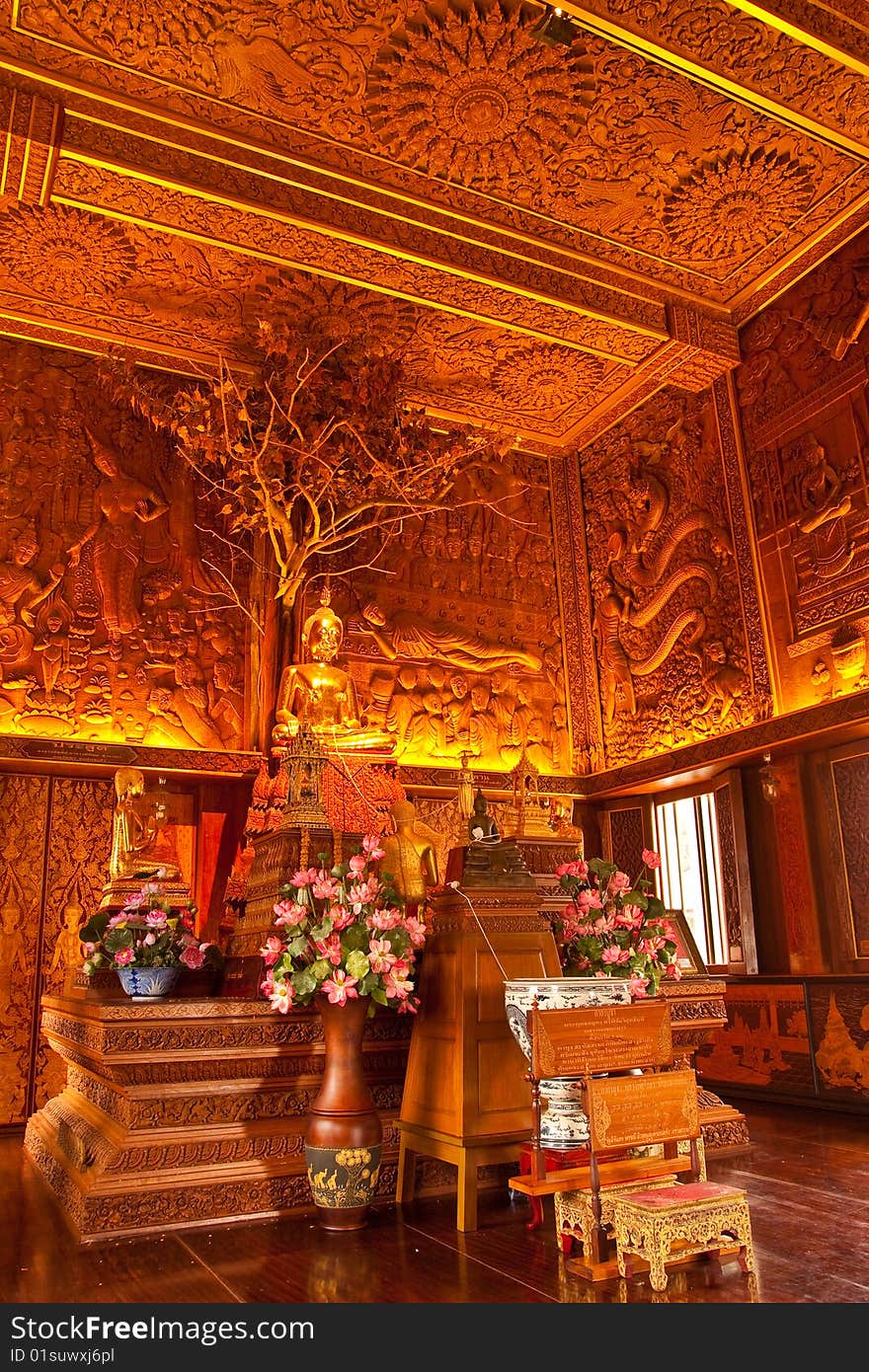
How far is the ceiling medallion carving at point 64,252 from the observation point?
6.30 metres

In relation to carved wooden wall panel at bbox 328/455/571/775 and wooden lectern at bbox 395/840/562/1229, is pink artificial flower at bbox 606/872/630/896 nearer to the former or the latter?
wooden lectern at bbox 395/840/562/1229

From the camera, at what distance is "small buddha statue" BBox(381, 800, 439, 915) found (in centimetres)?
416

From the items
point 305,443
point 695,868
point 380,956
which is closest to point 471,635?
point 305,443

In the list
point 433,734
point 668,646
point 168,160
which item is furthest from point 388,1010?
point 168,160

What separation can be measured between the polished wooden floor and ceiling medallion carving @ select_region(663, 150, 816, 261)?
5.78 meters

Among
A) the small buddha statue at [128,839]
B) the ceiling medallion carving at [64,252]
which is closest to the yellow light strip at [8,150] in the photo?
the ceiling medallion carving at [64,252]

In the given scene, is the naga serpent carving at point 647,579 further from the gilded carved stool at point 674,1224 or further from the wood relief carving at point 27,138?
the gilded carved stool at point 674,1224

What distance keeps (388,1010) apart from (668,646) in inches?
182

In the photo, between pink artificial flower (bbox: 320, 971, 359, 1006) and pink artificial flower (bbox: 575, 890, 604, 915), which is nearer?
pink artificial flower (bbox: 320, 971, 359, 1006)

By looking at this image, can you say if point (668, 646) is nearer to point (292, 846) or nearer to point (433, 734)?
point (433, 734)

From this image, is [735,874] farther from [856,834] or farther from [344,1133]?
[344,1133]

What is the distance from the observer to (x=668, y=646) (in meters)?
7.68

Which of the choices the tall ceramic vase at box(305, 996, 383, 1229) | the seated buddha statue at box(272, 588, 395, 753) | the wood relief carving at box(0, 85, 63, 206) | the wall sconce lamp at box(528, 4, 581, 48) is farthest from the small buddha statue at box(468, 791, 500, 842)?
the wood relief carving at box(0, 85, 63, 206)

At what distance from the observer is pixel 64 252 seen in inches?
259
